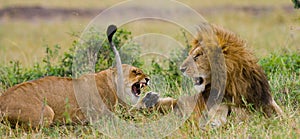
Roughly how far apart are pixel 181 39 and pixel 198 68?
10.3 ft

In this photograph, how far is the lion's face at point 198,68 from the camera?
15.4ft

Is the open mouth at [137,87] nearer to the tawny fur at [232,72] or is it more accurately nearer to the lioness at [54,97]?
the lioness at [54,97]

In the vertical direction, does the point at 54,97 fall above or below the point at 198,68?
below

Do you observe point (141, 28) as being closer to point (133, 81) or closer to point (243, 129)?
point (133, 81)

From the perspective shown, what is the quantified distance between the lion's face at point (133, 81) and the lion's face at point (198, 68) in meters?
0.44

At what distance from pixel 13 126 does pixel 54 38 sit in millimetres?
7898

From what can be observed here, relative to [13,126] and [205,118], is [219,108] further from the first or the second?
[13,126]

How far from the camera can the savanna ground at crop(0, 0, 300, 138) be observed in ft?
15.3

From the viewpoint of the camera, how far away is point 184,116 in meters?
4.80

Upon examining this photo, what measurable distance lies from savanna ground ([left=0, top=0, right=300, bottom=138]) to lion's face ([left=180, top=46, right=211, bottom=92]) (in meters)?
0.38

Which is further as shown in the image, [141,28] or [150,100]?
[141,28]

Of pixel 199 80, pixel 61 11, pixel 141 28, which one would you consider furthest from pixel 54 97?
pixel 61 11

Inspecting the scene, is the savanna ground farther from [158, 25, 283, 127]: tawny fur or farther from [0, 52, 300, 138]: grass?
[158, 25, 283, 127]: tawny fur

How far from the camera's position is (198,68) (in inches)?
185
